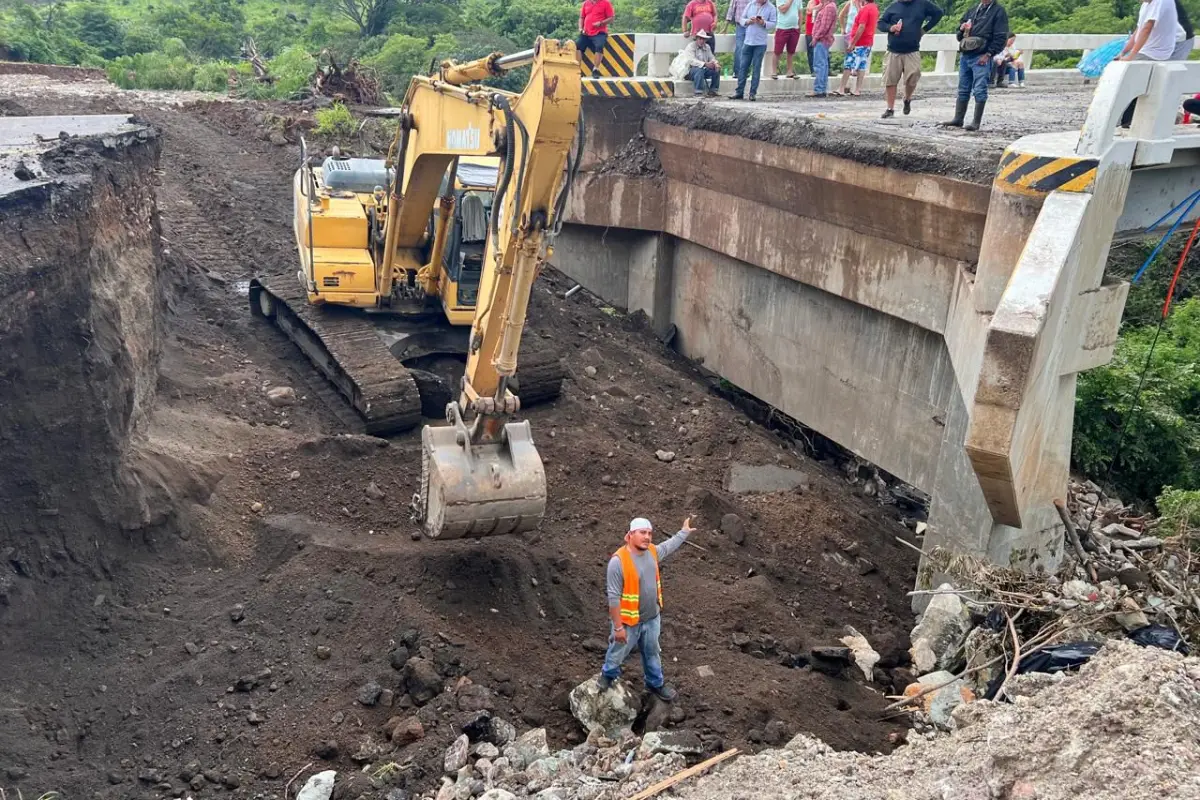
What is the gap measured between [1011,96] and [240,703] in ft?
44.8

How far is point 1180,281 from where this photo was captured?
14266mm

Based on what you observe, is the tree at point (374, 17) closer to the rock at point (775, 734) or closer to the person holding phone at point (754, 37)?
the person holding phone at point (754, 37)

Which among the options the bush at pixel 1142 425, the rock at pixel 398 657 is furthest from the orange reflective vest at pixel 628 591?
the bush at pixel 1142 425

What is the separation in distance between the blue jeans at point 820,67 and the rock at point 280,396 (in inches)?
339

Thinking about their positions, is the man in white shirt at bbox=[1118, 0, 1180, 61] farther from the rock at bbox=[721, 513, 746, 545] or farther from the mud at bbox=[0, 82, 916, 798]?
→ the rock at bbox=[721, 513, 746, 545]

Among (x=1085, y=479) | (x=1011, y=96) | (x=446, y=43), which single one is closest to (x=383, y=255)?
(x=1085, y=479)

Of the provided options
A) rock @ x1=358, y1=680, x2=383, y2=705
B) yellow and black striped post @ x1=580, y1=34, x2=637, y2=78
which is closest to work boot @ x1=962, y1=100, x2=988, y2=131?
yellow and black striped post @ x1=580, y1=34, x2=637, y2=78

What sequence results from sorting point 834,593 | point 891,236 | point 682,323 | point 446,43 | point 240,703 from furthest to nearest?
point 446,43 → point 682,323 → point 891,236 → point 834,593 → point 240,703

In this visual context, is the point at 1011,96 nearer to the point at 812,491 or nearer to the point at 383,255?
the point at 812,491

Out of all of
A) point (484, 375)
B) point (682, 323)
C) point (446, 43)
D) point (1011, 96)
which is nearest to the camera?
point (484, 375)

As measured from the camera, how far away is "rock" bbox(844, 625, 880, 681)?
7874 millimetres

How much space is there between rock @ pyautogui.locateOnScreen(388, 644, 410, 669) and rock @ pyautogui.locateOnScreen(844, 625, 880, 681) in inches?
128

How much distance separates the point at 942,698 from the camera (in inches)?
278

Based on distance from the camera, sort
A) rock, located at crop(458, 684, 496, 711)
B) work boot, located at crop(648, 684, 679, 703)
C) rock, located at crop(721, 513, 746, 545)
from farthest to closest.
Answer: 1. rock, located at crop(721, 513, 746, 545)
2. work boot, located at crop(648, 684, 679, 703)
3. rock, located at crop(458, 684, 496, 711)
